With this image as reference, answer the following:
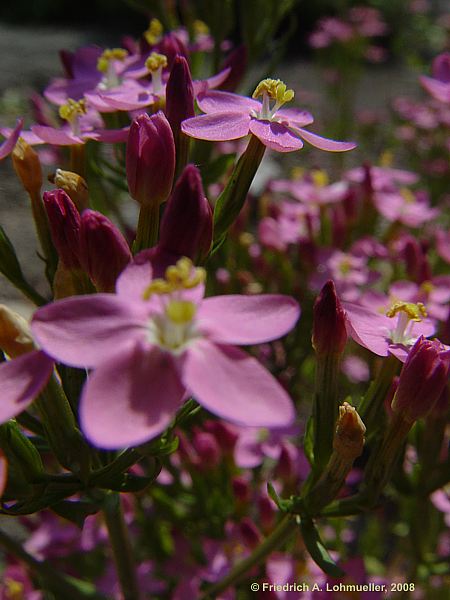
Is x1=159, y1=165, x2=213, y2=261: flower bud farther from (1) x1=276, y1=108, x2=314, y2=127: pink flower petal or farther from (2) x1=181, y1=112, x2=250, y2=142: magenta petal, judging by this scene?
(1) x1=276, y1=108, x2=314, y2=127: pink flower petal

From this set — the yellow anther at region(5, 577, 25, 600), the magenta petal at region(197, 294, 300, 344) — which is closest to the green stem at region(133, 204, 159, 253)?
the magenta petal at region(197, 294, 300, 344)

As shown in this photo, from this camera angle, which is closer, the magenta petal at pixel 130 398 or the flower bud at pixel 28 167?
the magenta petal at pixel 130 398

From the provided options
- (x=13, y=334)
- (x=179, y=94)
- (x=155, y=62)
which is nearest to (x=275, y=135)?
(x=179, y=94)

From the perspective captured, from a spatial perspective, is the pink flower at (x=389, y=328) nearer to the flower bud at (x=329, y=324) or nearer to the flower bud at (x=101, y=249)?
the flower bud at (x=329, y=324)

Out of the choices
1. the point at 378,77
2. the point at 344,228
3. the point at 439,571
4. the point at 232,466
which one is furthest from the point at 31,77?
the point at 378,77

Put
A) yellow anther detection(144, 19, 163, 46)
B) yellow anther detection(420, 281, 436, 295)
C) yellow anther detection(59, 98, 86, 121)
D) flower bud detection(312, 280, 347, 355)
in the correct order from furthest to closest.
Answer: yellow anther detection(420, 281, 436, 295) < yellow anther detection(144, 19, 163, 46) < yellow anther detection(59, 98, 86, 121) < flower bud detection(312, 280, 347, 355)

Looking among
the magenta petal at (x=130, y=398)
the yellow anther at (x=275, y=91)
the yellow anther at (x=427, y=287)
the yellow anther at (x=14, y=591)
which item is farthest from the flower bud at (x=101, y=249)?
the yellow anther at (x=14, y=591)
